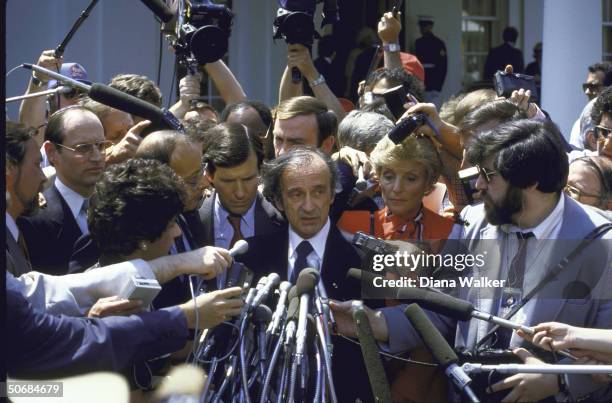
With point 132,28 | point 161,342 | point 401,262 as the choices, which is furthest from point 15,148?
point 132,28

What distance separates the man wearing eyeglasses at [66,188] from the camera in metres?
4.48

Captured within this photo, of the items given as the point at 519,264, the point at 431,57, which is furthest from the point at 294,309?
the point at 431,57

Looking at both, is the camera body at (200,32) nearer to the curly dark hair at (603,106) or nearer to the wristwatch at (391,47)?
the wristwatch at (391,47)

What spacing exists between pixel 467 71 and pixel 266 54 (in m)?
3.77

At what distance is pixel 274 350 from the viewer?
3432 mm

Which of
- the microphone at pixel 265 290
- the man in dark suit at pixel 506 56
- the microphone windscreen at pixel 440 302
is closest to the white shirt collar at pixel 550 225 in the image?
the microphone windscreen at pixel 440 302

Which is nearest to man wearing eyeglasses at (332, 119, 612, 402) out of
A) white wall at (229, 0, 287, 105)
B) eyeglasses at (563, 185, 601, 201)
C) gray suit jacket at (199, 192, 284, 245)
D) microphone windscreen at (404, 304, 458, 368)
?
microphone windscreen at (404, 304, 458, 368)

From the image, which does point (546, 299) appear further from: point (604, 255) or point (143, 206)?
point (143, 206)

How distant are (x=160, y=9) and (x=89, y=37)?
4.84 meters

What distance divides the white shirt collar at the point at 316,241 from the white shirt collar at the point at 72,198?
1.01 metres

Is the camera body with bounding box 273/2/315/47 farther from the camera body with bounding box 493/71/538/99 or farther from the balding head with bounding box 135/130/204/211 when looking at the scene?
the balding head with bounding box 135/130/204/211

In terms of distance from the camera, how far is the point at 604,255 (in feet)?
12.4

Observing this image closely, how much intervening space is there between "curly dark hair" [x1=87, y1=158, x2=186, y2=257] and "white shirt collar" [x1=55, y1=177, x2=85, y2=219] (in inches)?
40.3

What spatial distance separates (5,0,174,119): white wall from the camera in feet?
31.2
